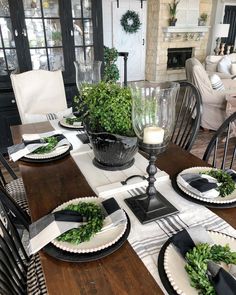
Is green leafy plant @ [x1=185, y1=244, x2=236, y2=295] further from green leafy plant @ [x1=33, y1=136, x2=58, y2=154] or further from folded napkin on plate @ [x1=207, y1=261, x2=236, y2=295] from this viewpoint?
green leafy plant @ [x1=33, y1=136, x2=58, y2=154]

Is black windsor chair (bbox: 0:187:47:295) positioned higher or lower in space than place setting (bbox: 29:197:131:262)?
lower

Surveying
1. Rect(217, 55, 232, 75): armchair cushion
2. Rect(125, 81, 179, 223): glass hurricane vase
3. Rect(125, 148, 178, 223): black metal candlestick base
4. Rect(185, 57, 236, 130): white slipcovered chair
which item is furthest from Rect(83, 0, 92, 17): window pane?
Rect(217, 55, 232, 75): armchair cushion

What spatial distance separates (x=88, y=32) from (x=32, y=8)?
66 cm

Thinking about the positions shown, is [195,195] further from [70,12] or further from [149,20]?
[149,20]

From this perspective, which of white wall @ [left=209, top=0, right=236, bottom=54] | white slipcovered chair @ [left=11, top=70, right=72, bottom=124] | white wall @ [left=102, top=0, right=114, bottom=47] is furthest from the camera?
white wall @ [left=209, top=0, right=236, bottom=54]

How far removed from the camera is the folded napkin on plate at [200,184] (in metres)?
0.98

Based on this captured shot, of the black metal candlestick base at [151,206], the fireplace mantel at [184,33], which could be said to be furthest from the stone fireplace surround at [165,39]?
the black metal candlestick base at [151,206]

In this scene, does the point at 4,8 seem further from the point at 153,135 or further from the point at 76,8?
the point at 153,135

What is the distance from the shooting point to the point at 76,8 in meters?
2.92

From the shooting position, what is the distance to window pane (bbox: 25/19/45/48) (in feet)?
9.25

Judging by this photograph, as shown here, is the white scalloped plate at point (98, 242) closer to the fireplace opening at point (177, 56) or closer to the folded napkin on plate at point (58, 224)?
the folded napkin on plate at point (58, 224)

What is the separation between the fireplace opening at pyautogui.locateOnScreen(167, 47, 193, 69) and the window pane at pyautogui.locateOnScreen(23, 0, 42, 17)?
188 inches

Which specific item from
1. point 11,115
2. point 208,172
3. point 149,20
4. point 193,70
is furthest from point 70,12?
point 149,20

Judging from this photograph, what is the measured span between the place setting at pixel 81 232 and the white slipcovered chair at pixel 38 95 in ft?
4.53
